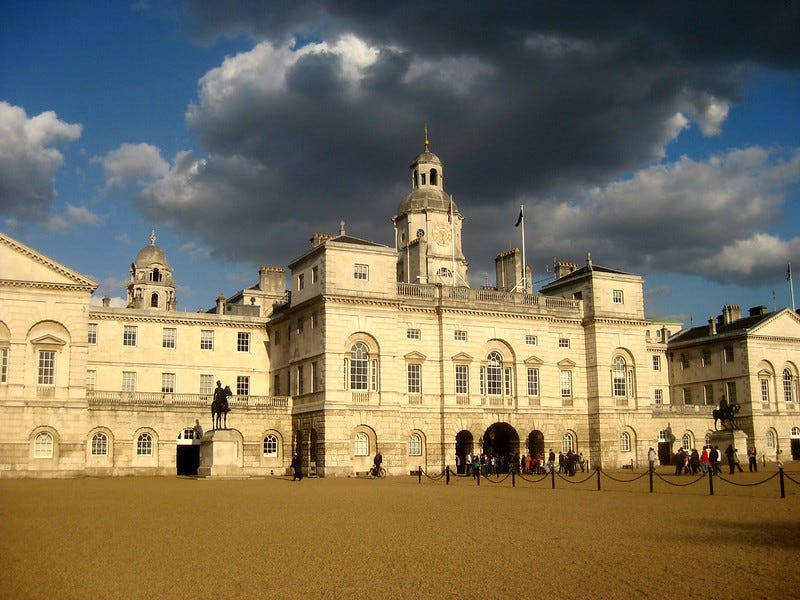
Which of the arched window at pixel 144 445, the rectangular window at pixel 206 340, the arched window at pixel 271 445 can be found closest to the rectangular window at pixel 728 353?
the arched window at pixel 271 445

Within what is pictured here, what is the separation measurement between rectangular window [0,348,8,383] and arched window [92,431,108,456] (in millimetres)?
5516

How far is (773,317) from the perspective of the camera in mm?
66125

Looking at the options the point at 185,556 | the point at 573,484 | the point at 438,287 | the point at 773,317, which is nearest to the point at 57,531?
the point at 185,556

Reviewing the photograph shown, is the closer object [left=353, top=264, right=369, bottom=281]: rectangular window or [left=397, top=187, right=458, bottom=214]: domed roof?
[left=353, top=264, right=369, bottom=281]: rectangular window

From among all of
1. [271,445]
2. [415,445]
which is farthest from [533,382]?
[271,445]

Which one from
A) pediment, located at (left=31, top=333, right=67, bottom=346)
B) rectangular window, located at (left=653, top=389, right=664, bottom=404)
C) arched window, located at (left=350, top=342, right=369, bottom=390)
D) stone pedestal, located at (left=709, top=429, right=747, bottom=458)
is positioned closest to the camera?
pediment, located at (left=31, top=333, right=67, bottom=346)

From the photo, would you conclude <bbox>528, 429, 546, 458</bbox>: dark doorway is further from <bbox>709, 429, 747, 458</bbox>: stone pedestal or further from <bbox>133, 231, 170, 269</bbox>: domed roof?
<bbox>133, 231, 170, 269</bbox>: domed roof

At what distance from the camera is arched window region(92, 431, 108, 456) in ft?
153

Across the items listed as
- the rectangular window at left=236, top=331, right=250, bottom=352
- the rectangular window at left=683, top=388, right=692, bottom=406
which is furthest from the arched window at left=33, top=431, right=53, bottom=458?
the rectangular window at left=683, top=388, right=692, bottom=406

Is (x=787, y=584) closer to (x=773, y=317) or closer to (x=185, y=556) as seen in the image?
(x=185, y=556)

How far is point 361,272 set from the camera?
49250mm

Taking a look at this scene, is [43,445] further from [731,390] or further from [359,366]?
[731,390]

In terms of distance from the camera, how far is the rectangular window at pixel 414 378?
50250mm

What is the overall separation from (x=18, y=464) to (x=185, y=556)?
32658mm
